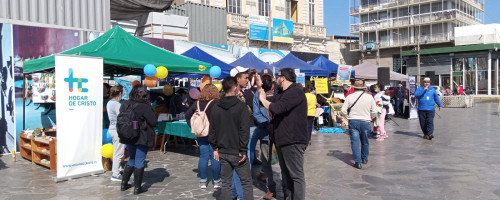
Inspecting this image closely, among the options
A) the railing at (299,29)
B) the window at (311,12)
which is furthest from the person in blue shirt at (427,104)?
the window at (311,12)

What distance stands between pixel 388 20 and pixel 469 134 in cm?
4210

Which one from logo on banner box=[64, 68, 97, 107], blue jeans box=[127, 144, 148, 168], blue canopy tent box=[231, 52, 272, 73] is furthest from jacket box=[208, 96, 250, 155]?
blue canopy tent box=[231, 52, 272, 73]

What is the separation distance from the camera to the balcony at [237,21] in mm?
27562

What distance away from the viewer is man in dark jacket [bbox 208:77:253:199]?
15.2ft

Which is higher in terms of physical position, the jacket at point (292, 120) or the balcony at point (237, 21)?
the balcony at point (237, 21)

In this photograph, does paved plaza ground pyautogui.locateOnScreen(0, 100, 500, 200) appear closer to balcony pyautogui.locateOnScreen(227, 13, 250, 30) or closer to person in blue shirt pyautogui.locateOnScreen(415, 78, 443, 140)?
person in blue shirt pyautogui.locateOnScreen(415, 78, 443, 140)

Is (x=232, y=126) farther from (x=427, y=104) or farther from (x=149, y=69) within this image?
(x=427, y=104)

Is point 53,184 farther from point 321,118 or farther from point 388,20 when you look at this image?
point 388,20

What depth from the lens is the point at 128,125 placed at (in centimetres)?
568

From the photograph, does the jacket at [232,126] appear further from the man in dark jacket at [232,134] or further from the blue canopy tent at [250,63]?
the blue canopy tent at [250,63]

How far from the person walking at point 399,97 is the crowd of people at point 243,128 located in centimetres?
1252

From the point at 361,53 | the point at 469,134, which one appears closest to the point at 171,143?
the point at 469,134

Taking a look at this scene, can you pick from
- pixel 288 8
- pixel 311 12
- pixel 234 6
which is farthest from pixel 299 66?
pixel 311 12

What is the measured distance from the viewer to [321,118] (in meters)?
14.1
